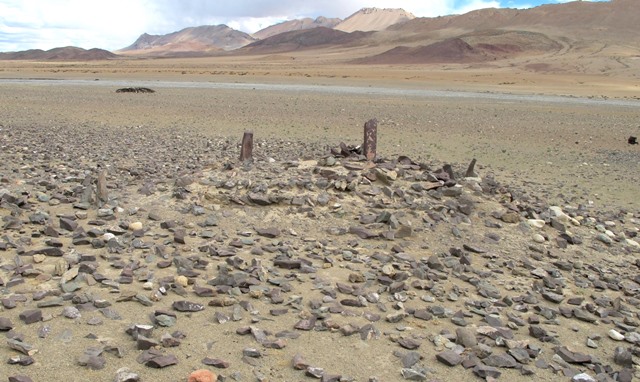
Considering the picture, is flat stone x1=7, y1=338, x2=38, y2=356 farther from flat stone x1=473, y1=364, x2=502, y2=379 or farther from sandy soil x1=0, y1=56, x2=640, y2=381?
flat stone x1=473, y1=364, x2=502, y2=379

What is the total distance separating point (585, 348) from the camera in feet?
13.3

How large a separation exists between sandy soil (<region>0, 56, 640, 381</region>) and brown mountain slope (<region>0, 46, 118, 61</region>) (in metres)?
124

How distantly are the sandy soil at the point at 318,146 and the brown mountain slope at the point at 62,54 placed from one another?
124m

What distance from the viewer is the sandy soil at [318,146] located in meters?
3.58

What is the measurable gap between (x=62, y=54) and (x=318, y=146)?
508 feet

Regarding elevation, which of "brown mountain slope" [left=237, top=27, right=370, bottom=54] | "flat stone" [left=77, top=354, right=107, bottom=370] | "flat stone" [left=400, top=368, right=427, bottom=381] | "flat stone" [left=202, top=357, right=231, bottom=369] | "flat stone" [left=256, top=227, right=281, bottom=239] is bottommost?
"flat stone" [left=400, top=368, right=427, bottom=381]

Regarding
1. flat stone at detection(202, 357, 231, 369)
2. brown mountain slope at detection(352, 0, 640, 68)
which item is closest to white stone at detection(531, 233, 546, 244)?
flat stone at detection(202, 357, 231, 369)

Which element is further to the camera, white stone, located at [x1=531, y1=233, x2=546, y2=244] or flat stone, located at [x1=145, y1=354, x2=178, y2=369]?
white stone, located at [x1=531, y1=233, x2=546, y2=244]

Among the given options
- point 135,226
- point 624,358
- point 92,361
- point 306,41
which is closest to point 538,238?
point 624,358

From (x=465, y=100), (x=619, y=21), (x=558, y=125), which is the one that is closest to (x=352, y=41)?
(x=619, y=21)

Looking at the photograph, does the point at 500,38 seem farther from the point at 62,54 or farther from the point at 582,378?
the point at 62,54

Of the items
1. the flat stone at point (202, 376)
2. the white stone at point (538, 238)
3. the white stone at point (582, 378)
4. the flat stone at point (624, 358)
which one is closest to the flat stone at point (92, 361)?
the flat stone at point (202, 376)

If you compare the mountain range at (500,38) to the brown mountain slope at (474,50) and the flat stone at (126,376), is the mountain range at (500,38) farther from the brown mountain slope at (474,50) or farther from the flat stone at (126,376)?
the flat stone at (126,376)

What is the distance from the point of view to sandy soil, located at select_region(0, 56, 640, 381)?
3.58 metres
